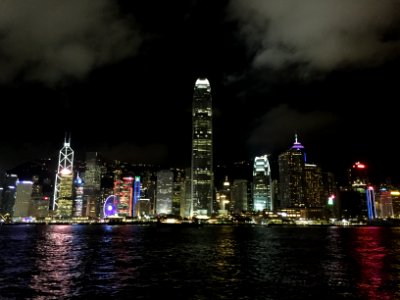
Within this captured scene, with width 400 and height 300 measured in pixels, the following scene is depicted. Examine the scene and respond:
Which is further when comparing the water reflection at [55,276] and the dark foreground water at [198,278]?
the water reflection at [55,276]

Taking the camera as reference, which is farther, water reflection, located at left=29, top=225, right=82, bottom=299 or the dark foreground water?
water reflection, located at left=29, top=225, right=82, bottom=299

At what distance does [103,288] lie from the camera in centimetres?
3050

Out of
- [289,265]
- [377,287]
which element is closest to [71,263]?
[289,265]

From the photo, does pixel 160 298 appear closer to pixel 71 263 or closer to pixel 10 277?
pixel 10 277

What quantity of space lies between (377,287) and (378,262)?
17888mm

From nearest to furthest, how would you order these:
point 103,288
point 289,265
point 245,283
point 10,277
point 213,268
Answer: point 103,288 → point 245,283 → point 10,277 → point 213,268 → point 289,265

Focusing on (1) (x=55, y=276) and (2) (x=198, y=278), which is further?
(1) (x=55, y=276)

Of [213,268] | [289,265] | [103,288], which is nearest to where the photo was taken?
[103,288]

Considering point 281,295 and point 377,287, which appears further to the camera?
point 377,287

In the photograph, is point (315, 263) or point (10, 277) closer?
point (10, 277)

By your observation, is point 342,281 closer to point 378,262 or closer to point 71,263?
point 378,262

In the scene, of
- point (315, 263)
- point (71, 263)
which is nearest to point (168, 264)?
point (71, 263)

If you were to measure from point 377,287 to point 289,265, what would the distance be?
46.5 feet

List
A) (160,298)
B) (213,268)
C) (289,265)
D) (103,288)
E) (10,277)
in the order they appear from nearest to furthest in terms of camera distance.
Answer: (160,298) → (103,288) → (10,277) → (213,268) → (289,265)
